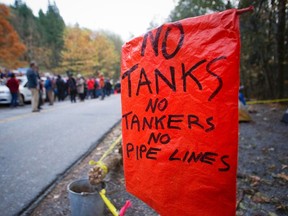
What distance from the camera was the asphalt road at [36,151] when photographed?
11.4ft

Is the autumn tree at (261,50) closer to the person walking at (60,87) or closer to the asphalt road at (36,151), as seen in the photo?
the asphalt road at (36,151)

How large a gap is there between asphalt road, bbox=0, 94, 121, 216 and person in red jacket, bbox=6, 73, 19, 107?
5.42m

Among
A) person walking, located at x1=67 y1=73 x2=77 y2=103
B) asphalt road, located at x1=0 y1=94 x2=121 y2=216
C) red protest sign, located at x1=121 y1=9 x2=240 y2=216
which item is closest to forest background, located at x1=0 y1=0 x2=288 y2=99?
asphalt road, located at x1=0 y1=94 x2=121 y2=216

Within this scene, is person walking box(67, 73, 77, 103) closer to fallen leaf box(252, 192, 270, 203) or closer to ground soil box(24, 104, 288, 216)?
ground soil box(24, 104, 288, 216)

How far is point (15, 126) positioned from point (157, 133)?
683 cm

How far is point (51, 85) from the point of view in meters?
16.8

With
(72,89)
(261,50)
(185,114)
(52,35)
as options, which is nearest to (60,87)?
(72,89)

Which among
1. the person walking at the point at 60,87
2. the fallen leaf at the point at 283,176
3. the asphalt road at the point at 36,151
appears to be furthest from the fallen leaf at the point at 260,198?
the person walking at the point at 60,87

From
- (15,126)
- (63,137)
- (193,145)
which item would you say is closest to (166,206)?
(193,145)

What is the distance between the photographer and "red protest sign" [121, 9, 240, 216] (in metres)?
1.91

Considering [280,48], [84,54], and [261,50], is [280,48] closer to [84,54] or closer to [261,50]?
[261,50]

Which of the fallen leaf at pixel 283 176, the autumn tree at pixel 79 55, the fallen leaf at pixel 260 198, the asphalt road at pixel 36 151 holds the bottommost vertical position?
the fallen leaf at pixel 260 198

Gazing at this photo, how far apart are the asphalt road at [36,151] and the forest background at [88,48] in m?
6.06

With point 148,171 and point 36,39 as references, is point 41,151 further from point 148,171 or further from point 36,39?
point 36,39
